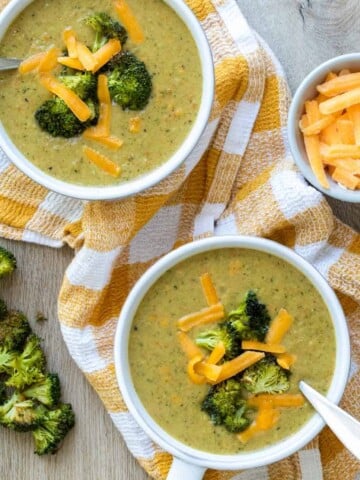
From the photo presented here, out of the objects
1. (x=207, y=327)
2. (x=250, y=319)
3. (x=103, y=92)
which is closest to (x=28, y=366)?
(x=207, y=327)

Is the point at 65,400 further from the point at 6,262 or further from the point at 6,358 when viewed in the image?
the point at 6,262

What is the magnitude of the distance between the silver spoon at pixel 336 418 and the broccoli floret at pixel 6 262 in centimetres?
91

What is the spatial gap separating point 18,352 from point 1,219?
40cm

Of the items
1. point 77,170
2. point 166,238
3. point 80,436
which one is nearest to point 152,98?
point 77,170

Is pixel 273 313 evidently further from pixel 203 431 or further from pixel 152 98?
pixel 152 98

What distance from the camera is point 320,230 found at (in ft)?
7.93

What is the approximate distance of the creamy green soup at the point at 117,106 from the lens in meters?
2.19

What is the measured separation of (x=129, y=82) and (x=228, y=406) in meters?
0.85

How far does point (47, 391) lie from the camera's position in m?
2.57

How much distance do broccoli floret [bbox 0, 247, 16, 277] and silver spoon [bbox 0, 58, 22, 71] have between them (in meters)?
0.60

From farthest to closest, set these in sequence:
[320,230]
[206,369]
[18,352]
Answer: [18,352]
[320,230]
[206,369]

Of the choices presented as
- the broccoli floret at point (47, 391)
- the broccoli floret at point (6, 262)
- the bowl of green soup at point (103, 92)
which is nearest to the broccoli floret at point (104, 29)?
the bowl of green soup at point (103, 92)

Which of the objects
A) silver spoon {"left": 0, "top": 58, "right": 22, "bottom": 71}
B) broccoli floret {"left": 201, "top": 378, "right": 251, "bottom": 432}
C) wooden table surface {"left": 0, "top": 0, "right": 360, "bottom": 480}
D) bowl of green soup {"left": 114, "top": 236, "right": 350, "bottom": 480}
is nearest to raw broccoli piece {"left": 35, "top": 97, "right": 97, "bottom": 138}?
silver spoon {"left": 0, "top": 58, "right": 22, "bottom": 71}

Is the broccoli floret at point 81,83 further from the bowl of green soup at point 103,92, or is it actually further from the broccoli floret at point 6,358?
the broccoli floret at point 6,358
